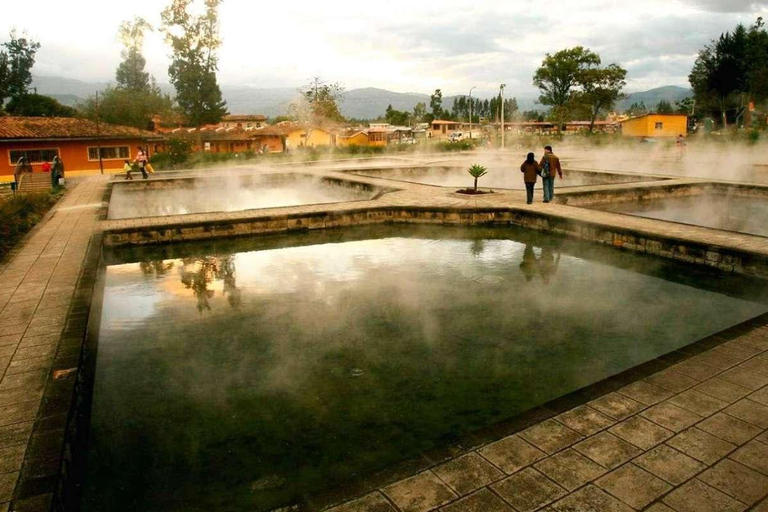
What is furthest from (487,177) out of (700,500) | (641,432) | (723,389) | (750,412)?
(700,500)

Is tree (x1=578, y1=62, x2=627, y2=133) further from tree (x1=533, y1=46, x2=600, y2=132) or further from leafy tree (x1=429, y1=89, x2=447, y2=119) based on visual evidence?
leafy tree (x1=429, y1=89, x2=447, y2=119)

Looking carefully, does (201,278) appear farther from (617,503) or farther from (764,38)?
(764,38)

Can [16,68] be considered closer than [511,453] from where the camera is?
No

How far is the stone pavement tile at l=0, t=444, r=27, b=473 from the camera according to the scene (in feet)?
10.9

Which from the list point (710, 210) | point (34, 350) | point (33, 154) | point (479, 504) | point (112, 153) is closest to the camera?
point (479, 504)

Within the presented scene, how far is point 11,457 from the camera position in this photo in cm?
344

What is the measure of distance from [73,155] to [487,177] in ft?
79.8

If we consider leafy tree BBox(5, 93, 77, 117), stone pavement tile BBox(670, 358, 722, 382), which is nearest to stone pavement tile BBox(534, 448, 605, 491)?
stone pavement tile BBox(670, 358, 722, 382)

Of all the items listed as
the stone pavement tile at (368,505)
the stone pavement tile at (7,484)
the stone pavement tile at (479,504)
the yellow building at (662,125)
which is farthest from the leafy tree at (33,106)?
the stone pavement tile at (479,504)

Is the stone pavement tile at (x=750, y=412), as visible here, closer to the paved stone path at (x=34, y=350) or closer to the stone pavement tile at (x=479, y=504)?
the stone pavement tile at (x=479, y=504)

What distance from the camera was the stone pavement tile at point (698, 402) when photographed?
400cm

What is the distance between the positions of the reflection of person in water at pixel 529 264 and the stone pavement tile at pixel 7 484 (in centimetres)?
720

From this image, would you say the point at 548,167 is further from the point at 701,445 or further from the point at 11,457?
the point at 11,457

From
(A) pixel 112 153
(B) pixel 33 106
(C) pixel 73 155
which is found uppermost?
(B) pixel 33 106
